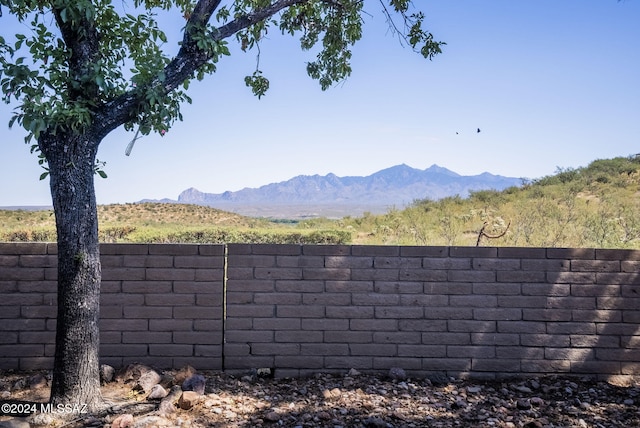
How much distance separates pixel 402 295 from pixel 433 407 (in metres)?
1.12

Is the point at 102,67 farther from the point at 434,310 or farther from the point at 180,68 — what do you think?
the point at 434,310

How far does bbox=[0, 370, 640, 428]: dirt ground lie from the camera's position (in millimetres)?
4148

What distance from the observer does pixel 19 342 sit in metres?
5.31

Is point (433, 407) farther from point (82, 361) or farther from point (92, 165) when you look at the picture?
point (92, 165)

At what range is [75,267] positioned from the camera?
14.0ft

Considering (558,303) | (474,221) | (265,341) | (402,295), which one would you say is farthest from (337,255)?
(474,221)

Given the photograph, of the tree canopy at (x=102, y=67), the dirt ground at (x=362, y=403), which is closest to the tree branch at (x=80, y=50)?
the tree canopy at (x=102, y=67)

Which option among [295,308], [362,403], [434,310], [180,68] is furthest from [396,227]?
[180,68]

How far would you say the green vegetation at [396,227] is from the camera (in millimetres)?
9172

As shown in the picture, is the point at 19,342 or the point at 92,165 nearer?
the point at 92,165

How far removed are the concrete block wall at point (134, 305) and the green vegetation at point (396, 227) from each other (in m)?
0.81

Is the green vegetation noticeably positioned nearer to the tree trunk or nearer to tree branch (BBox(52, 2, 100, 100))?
the tree trunk

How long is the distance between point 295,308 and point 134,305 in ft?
5.07

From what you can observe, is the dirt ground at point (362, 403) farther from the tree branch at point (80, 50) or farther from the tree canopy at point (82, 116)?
the tree branch at point (80, 50)
